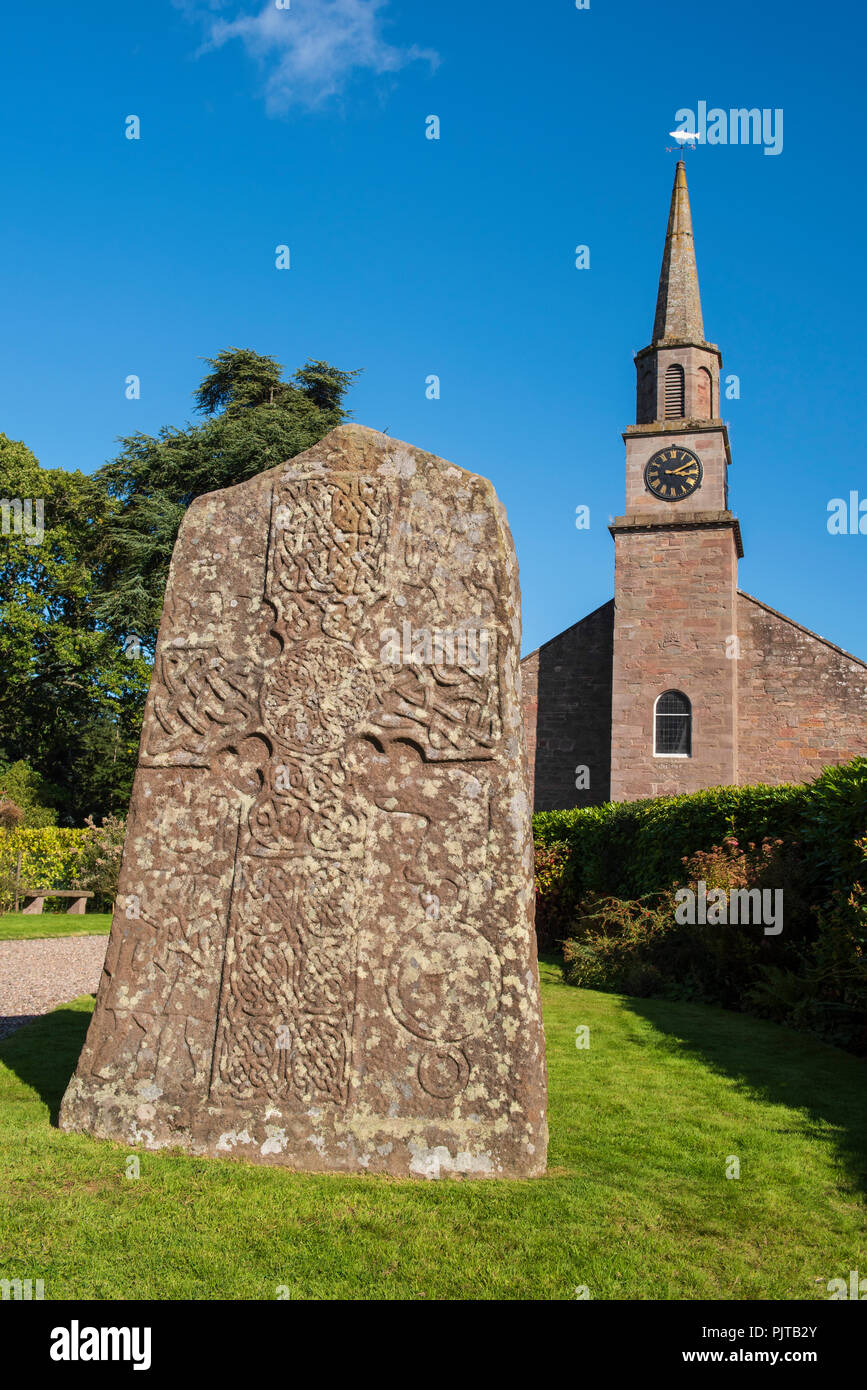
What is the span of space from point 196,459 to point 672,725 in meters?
14.8

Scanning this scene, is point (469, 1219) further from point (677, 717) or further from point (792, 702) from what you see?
point (792, 702)

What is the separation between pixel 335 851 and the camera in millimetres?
4266

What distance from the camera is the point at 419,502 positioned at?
4594mm

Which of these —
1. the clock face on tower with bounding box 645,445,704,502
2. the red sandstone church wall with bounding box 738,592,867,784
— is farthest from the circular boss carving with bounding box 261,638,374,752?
the clock face on tower with bounding box 645,445,704,502

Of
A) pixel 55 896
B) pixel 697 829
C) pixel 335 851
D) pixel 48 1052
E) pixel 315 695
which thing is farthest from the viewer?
pixel 55 896

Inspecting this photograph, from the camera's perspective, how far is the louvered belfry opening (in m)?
23.3

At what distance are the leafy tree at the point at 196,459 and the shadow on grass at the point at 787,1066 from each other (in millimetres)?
18438

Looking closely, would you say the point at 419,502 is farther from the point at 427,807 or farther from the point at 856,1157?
the point at 856,1157

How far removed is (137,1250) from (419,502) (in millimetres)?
3319

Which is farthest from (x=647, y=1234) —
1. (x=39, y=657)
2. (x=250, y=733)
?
(x=39, y=657)

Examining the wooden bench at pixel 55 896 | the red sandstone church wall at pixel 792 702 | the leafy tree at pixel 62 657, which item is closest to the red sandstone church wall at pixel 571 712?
the red sandstone church wall at pixel 792 702

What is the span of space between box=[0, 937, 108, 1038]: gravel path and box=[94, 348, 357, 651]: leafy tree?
1158cm

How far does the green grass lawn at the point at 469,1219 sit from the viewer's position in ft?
10.3

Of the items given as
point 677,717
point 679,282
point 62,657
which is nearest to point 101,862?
point 62,657
